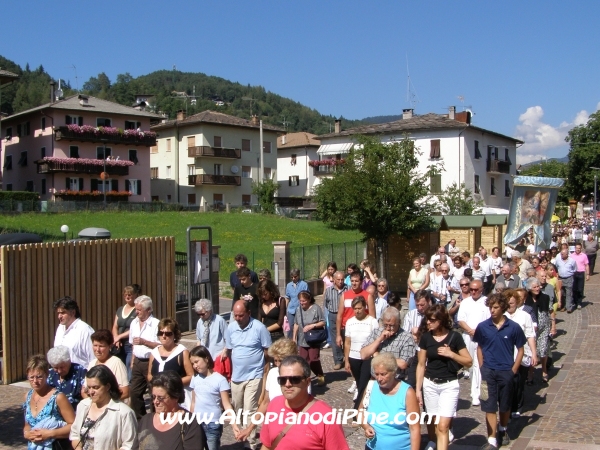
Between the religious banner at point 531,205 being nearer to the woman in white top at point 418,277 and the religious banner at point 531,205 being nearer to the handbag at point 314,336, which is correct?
the woman in white top at point 418,277

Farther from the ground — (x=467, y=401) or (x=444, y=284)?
(x=444, y=284)

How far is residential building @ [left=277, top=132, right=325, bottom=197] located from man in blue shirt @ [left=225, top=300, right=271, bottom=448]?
72.1 metres

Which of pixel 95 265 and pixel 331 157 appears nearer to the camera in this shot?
pixel 95 265

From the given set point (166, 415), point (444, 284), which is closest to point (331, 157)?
point (444, 284)

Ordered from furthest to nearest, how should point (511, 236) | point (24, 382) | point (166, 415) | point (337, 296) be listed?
point (511, 236), point (337, 296), point (24, 382), point (166, 415)

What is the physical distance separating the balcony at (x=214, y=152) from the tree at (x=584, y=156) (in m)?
34.4

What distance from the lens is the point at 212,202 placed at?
69562 millimetres

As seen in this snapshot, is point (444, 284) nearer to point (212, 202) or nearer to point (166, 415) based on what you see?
point (166, 415)

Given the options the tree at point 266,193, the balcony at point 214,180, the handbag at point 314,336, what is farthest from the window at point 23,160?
the handbag at point 314,336

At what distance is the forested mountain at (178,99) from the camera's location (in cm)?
11994

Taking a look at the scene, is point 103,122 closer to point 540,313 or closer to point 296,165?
point 296,165

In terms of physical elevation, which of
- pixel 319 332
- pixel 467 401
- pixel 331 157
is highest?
pixel 331 157

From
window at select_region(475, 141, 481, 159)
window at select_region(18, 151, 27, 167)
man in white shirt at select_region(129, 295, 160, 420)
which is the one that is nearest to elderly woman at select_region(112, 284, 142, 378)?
man in white shirt at select_region(129, 295, 160, 420)

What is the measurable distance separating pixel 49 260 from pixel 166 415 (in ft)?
22.7
